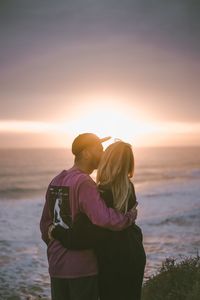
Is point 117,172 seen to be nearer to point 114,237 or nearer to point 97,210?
point 97,210

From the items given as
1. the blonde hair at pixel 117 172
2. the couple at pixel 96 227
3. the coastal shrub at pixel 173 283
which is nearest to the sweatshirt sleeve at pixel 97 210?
the couple at pixel 96 227

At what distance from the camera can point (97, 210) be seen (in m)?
3.83

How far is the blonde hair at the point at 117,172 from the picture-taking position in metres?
4.00

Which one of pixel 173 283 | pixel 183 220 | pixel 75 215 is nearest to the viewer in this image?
pixel 75 215

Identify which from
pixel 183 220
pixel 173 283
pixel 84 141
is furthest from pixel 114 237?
pixel 183 220

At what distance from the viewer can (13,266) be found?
14.6m

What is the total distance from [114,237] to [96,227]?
0.64ft

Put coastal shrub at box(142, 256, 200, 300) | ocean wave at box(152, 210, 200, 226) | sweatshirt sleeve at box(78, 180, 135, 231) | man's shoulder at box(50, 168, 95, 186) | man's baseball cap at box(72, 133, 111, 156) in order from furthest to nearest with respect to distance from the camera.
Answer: ocean wave at box(152, 210, 200, 226) → coastal shrub at box(142, 256, 200, 300) → man's baseball cap at box(72, 133, 111, 156) → man's shoulder at box(50, 168, 95, 186) → sweatshirt sleeve at box(78, 180, 135, 231)

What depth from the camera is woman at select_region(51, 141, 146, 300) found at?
12.9 feet

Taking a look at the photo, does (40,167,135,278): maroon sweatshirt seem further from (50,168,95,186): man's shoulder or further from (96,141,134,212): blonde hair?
(96,141,134,212): blonde hair

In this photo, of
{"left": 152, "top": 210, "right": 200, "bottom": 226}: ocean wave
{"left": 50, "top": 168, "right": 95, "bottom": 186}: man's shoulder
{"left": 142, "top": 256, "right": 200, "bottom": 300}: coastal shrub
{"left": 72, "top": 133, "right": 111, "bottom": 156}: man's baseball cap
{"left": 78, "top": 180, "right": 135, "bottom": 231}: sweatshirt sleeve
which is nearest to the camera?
{"left": 78, "top": 180, "right": 135, "bottom": 231}: sweatshirt sleeve

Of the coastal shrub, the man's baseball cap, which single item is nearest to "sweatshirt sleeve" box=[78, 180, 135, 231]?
the man's baseball cap

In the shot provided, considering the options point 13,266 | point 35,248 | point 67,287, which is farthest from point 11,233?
point 67,287

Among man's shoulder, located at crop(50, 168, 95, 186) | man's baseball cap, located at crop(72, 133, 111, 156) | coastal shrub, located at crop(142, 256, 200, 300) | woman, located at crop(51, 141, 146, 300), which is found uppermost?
man's baseball cap, located at crop(72, 133, 111, 156)
